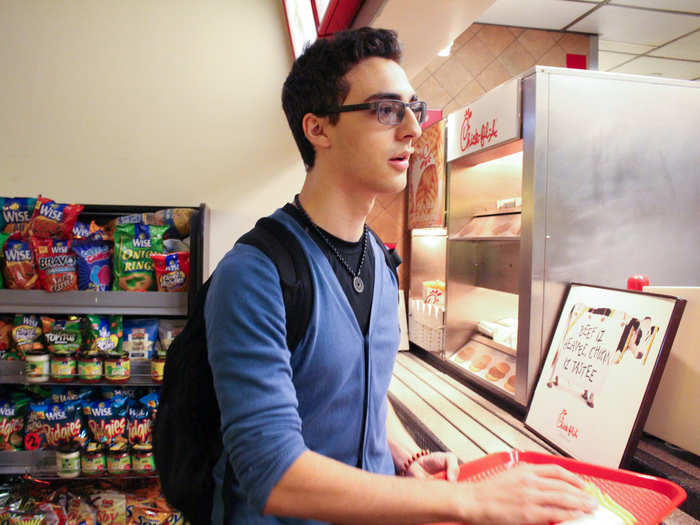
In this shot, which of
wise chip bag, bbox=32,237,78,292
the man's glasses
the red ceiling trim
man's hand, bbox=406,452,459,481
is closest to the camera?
the man's glasses

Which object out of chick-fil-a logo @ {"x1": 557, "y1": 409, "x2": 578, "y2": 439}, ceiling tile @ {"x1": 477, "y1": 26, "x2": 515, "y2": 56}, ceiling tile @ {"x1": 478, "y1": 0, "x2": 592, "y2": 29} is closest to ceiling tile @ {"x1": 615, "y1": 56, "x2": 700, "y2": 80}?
ceiling tile @ {"x1": 478, "y1": 0, "x2": 592, "y2": 29}

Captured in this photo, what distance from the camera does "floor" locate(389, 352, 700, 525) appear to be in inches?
72.7

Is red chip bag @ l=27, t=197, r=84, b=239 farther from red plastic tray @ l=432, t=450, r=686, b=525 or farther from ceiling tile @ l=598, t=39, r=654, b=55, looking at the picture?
ceiling tile @ l=598, t=39, r=654, b=55

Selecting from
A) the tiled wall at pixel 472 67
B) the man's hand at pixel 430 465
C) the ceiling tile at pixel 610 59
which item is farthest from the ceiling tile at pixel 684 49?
the man's hand at pixel 430 465

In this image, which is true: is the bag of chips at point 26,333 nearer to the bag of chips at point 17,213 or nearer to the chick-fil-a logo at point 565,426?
the bag of chips at point 17,213

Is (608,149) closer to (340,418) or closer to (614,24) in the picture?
(340,418)

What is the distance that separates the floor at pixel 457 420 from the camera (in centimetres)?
185

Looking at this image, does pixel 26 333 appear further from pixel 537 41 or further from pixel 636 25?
pixel 636 25

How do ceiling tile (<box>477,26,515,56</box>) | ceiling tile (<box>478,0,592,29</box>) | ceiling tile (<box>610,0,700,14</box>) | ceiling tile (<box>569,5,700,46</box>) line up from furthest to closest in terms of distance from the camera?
ceiling tile (<box>477,26,515,56</box>)
ceiling tile (<box>569,5,700,46</box>)
ceiling tile (<box>478,0,592,29</box>)
ceiling tile (<box>610,0,700,14</box>)

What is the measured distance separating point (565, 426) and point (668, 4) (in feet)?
13.3

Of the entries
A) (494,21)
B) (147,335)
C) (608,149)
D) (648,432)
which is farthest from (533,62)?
(147,335)

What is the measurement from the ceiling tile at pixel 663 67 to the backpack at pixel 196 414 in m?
6.08

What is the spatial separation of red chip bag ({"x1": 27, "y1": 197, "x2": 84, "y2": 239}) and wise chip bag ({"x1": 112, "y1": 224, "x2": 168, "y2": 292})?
0.74ft

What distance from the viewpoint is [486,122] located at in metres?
2.54
